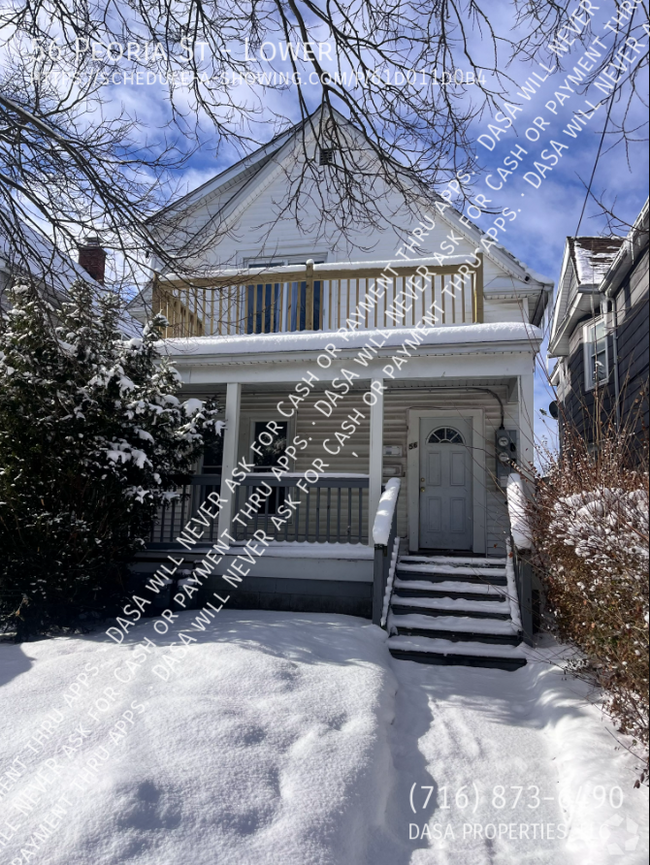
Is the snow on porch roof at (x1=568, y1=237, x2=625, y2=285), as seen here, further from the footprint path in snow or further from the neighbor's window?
the footprint path in snow

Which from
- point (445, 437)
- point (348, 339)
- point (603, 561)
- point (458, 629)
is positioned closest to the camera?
point (603, 561)

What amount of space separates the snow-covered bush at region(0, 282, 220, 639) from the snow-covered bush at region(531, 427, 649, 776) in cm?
410

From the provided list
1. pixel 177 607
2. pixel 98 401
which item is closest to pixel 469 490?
pixel 177 607

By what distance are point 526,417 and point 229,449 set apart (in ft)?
12.5

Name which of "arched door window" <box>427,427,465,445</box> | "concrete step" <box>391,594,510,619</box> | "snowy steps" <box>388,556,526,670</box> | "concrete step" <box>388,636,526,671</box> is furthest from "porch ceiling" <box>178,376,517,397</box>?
"concrete step" <box>388,636,526,671</box>

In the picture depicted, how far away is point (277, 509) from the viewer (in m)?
8.11

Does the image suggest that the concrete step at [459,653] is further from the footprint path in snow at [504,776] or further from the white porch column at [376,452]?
the white porch column at [376,452]

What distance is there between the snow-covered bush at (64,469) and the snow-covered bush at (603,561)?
13.5ft

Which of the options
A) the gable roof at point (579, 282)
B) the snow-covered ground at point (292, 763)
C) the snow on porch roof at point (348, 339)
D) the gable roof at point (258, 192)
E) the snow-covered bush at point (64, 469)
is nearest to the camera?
the snow-covered ground at point (292, 763)

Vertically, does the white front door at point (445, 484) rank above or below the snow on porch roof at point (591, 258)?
below

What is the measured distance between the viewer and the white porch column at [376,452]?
7340 millimetres

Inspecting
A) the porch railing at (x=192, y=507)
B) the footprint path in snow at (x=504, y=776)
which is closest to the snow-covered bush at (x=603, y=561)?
the footprint path in snow at (x=504, y=776)

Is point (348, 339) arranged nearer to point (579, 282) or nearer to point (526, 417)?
point (526, 417)

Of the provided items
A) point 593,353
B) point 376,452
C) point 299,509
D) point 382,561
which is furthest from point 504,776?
point 593,353
